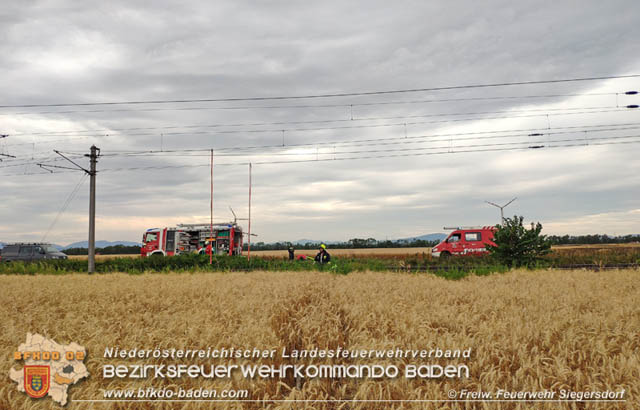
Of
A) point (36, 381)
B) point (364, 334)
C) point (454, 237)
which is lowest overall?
point (36, 381)

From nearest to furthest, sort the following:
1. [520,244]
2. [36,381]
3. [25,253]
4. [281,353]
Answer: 1. [36,381]
2. [281,353]
3. [520,244]
4. [25,253]

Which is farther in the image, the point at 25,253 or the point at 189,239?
the point at 25,253

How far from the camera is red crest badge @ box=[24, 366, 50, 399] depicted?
3643 mm

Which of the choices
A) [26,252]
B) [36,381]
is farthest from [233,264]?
[26,252]

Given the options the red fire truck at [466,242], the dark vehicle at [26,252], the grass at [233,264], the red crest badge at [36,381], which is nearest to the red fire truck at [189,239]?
the grass at [233,264]

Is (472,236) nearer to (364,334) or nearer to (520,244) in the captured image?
(520,244)

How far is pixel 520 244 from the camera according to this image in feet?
68.3

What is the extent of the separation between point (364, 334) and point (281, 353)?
1.18 m

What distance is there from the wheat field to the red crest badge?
0.14m

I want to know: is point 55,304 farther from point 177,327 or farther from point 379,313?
point 379,313

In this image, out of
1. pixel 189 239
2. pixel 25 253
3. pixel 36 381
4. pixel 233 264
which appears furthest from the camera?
pixel 25 253

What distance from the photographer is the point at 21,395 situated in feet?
11.7

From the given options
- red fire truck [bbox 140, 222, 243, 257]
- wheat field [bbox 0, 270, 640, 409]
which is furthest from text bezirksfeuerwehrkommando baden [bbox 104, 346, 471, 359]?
red fire truck [bbox 140, 222, 243, 257]

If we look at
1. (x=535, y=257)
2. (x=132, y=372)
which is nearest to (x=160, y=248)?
(x=535, y=257)
